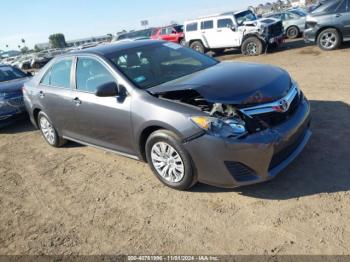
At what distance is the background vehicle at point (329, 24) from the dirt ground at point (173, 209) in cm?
766

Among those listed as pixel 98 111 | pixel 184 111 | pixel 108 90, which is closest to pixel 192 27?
pixel 98 111

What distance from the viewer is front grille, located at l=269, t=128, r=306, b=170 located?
147 inches

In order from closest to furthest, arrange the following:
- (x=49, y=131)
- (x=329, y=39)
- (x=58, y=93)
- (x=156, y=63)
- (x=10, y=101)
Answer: (x=156, y=63), (x=58, y=93), (x=49, y=131), (x=10, y=101), (x=329, y=39)

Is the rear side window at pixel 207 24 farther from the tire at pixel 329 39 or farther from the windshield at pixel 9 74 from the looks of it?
the windshield at pixel 9 74

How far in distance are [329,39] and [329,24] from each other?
1.96 feet

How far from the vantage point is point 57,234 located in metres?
3.86

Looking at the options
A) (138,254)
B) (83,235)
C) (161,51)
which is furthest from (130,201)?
(161,51)

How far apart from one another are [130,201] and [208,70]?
202cm

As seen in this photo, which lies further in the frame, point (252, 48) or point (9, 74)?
point (252, 48)

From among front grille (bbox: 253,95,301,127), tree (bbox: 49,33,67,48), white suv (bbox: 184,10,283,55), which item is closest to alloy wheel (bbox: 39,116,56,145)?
front grille (bbox: 253,95,301,127)

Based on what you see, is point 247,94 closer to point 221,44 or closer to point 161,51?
point 161,51

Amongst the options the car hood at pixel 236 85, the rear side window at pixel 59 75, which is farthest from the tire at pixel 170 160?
the rear side window at pixel 59 75

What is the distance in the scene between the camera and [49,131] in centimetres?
648

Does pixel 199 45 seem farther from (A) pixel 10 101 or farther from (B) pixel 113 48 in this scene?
(B) pixel 113 48
